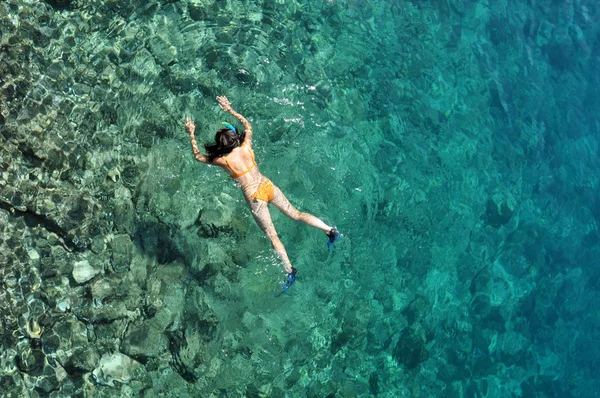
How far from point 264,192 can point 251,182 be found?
219 mm

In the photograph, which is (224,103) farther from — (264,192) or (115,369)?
(115,369)

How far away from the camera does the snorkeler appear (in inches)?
280

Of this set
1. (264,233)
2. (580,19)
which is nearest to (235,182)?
(264,233)

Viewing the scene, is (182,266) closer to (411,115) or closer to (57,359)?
(57,359)

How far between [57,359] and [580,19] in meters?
12.3

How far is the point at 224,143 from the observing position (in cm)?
705

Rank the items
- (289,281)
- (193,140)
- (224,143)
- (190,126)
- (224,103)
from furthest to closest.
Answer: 1. (224,103)
2. (190,126)
3. (193,140)
4. (289,281)
5. (224,143)

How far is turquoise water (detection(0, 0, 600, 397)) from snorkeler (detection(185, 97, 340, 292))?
28.1 inches

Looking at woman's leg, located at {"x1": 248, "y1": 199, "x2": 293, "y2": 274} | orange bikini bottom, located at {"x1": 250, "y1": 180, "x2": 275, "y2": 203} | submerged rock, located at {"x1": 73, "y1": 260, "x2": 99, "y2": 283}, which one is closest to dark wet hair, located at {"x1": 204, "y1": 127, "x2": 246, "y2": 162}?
orange bikini bottom, located at {"x1": 250, "y1": 180, "x2": 275, "y2": 203}

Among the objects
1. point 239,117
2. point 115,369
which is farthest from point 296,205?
point 115,369

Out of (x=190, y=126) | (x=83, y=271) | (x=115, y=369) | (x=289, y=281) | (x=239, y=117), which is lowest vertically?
(x=115, y=369)

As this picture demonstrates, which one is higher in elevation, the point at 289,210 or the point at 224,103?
the point at 224,103

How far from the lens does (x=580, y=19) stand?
12.2m

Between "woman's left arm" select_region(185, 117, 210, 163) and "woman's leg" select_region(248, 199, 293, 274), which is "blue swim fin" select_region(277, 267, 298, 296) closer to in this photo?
"woman's leg" select_region(248, 199, 293, 274)
